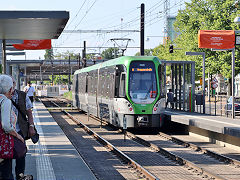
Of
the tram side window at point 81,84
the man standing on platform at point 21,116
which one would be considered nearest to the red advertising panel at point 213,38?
the tram side window at point 81,84

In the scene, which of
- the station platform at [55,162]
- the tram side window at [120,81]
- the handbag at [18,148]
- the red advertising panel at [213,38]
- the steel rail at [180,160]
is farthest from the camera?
the red advertising panel at [213,38]

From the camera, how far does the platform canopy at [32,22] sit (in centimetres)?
1295

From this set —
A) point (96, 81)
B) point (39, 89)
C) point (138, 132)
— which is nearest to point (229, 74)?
point (96, 81)

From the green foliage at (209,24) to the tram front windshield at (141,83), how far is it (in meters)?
26.3

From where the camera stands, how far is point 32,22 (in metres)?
14.0

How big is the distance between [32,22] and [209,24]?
36.2 m

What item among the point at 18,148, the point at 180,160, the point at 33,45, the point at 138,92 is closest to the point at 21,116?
the point at 18,148

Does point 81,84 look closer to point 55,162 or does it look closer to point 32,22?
point 32,22

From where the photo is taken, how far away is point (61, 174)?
10008 mm

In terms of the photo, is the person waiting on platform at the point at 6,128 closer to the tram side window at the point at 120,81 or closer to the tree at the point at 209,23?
the tram side window at the point at 120,81

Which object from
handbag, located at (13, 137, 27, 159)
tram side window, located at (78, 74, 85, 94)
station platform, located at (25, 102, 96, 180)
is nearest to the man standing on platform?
handbag, located at (13, 137, 27, 159)

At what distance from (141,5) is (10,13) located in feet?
67.6

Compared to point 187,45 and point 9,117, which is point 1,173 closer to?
point 9,117

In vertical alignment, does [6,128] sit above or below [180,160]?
above
